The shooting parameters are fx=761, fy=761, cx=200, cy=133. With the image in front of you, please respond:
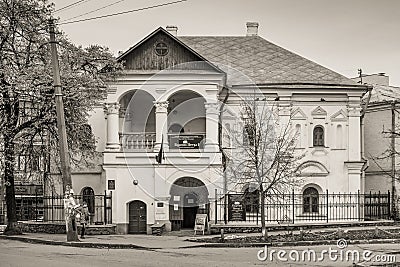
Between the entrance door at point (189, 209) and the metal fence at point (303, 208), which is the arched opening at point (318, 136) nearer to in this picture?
the metal fence at point (303, 208)

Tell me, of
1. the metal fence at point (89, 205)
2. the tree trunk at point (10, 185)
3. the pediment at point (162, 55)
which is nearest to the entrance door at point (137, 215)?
the metal fence at point (89, 205)

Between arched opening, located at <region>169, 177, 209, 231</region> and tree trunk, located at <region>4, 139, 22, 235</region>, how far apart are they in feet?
24.7

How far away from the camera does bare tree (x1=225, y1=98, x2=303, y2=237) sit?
100 feet

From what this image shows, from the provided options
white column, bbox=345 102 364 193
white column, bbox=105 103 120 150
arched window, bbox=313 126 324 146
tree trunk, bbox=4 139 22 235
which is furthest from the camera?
arched window, bbox=313 126 324 146

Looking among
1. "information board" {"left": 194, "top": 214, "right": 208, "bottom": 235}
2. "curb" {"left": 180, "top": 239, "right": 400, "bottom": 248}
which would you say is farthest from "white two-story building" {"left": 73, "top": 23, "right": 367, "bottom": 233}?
"curb" {"left": 180, "top": 239, "right": 400, "bottom": 248}

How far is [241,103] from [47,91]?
13.1 m

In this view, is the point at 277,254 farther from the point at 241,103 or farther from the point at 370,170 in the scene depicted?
the point at 370,170

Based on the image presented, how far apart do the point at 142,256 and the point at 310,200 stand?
20.5m

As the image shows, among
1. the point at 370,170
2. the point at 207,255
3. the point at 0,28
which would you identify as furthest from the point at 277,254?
the point at 370,170

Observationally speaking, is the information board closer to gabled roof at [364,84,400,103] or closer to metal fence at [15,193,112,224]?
metal fence at [15,193,112,224]

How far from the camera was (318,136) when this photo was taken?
42375 mm

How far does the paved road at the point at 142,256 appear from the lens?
19766 millimetres

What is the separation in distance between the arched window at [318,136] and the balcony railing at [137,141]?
10.2 metres

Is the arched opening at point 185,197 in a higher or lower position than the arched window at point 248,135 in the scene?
lower
